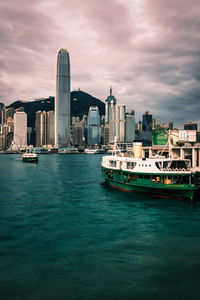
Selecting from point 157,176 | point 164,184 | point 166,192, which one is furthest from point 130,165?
point 166,192

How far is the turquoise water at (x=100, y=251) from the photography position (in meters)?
14.6

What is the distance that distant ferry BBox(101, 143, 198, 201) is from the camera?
116ft

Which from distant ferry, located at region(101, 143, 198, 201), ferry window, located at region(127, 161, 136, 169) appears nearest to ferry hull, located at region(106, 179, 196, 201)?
distant ferry, located at region(101, 143, 198, 201)

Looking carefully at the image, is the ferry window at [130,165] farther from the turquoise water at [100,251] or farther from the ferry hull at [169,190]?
the turquoise water at [100,251]

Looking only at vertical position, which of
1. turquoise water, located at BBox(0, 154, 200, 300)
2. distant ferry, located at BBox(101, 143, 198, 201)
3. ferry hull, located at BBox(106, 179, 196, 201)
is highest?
distant ferry, located at BBox(101, 143, 198, 201)

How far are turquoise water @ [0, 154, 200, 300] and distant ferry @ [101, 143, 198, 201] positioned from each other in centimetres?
209

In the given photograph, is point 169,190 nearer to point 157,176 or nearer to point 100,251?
point 157,176

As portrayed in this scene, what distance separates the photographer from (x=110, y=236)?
22.6 meters

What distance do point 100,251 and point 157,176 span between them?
20312mm

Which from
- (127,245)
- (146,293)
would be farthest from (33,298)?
(127,245)

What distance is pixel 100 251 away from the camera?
1939cm

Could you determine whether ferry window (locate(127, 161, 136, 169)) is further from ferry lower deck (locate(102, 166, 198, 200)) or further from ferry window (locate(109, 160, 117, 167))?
ferry window (locate(109, 160, 117, 167))

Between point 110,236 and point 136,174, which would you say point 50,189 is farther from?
point 110,236

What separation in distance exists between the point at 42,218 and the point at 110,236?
1003cm
